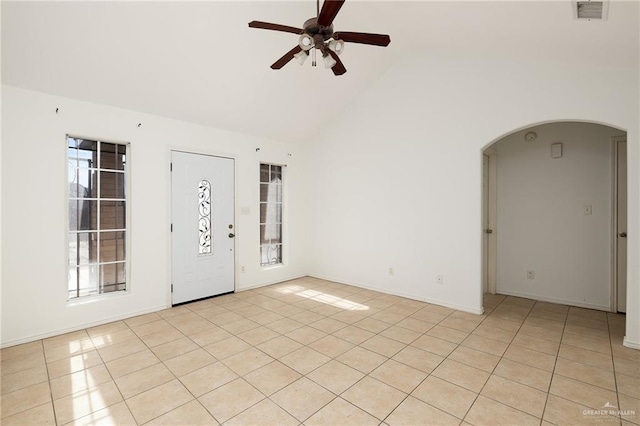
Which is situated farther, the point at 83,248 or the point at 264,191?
the point at 264,191

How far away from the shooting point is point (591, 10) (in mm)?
2381

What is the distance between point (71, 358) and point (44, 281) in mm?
972

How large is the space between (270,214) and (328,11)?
12.8ft

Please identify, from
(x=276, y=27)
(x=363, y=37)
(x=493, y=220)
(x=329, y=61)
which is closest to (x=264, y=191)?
(x=329, y=61)

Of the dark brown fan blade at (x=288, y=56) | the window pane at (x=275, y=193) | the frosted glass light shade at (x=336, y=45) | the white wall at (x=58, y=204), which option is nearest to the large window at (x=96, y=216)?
the white wall at (x=58, y=204)

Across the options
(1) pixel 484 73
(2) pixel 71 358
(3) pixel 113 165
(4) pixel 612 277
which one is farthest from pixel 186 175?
(4) pixel 612 277

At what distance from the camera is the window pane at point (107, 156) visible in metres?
3.76

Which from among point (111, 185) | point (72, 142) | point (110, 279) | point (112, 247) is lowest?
point (110, 279)

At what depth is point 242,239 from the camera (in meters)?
5.01

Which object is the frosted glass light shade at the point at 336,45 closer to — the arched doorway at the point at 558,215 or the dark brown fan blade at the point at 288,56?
the dark brown fan blade at the point at 288,56

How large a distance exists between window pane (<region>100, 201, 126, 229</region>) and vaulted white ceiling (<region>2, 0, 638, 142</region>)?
49.1 inches

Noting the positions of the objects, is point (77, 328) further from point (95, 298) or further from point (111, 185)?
point (111, 185)

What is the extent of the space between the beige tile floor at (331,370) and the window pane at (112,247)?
0.82 meters

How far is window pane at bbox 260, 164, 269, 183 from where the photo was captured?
5466 millimetres
